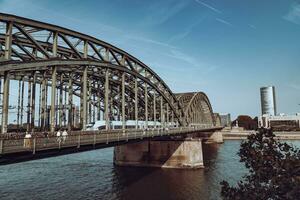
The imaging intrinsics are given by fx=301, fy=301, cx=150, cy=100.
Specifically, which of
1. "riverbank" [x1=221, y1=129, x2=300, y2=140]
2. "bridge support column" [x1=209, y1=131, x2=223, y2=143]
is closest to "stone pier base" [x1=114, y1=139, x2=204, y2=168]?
"bridge support column" [x1=209, y1=131, x2=223, y2=143]

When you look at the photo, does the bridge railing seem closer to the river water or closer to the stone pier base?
the river water

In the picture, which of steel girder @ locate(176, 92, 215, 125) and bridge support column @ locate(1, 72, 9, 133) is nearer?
bridge support column @ locate(1, 72, 9, 133)

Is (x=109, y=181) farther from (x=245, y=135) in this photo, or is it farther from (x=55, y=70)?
(x=245, y=135)

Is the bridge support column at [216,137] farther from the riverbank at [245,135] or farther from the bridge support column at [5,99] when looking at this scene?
the bridge support column at [5,99]

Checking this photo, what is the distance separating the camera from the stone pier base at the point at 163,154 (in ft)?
204

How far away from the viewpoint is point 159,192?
135 feet

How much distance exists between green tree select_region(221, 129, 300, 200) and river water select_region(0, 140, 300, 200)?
20.6 metres

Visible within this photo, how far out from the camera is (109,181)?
47156 mm

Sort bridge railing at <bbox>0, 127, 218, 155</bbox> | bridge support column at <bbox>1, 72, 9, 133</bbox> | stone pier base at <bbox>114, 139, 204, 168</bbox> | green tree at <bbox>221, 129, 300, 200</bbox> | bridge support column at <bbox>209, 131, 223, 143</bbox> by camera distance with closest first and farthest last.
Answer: green tree at <bbox>221, 129, 300, 200</bbox> → bridge railing at <bbox>0, 127, 218, 155</bbox> → bridge support column at <bbox>1, 72, 9, 133</bbox> → stone pier base at <bbox>114, 139, 204, 168</bbox> → bridge support column at <bbox>209, 131, 223, 143</bbox>

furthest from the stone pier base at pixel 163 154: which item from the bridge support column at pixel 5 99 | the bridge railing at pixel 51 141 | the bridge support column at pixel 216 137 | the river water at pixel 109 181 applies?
the bridge support column at pixel 216 137

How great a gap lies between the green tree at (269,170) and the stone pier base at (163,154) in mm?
42675

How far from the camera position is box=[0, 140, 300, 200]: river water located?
126 feet

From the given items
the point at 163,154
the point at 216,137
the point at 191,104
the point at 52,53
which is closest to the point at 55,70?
the point at 52,53

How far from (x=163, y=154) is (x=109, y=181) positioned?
1866cm
